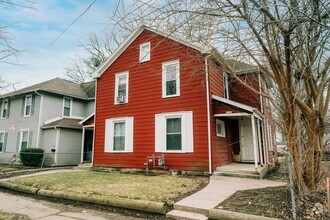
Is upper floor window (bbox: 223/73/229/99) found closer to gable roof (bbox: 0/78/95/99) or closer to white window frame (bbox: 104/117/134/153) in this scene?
white window frame (bbox: 104/117/134/153)

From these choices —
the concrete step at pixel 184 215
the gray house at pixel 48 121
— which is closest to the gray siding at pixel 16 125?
the gray house at pixel 48 121

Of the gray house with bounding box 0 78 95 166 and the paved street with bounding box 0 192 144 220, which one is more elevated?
the gray house with bounding box 0 78 95 166

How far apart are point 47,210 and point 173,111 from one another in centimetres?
620

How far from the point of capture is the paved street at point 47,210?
15.5 feet

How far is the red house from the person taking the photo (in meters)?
9.31

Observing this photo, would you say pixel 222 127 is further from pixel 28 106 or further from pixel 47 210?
pixel 28 106

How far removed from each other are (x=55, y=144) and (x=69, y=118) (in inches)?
109

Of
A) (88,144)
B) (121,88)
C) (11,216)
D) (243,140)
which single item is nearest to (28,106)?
(88,144)

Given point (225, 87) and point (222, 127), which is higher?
point (225, 87)

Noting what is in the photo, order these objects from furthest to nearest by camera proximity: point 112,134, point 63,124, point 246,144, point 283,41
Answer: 1. point 63,124
2. point 112,134
3. point 246,144
4. point 283,41

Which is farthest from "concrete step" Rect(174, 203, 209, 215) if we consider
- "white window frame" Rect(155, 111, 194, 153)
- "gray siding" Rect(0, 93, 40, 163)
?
"gray siding" Rect(0, 93, 40, 163)

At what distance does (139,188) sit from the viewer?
21.2ft

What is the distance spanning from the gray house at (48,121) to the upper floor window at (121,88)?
3857 millimetres

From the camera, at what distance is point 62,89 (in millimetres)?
17188
